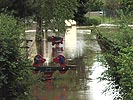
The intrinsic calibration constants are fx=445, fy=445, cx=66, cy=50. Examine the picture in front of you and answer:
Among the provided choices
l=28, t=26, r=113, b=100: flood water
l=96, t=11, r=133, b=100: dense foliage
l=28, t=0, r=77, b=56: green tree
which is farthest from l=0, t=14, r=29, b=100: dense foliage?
l=28, t=0, r=77, b=56: green tree

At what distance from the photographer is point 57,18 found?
20.8m

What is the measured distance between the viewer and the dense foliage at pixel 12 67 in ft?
31.5

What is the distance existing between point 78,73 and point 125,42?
340 inches

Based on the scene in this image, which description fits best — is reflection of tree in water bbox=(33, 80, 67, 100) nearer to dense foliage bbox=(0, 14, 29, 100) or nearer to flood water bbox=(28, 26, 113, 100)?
flood water bbox=(28, 26, 113, 100)

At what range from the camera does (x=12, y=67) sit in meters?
9.68

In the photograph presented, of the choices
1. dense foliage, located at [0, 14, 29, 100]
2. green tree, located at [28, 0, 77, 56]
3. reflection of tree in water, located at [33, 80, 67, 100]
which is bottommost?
reflection of tree in water, located at [33, 80, 67, 100]

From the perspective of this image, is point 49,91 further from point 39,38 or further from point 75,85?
point 39,38

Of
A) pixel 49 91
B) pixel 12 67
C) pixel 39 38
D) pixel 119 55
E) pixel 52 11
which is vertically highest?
pixel 52 11

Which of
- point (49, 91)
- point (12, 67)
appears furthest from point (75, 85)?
point (12, 67)

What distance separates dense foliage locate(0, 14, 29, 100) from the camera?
31.5 ft

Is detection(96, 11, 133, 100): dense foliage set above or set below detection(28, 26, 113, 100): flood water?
above

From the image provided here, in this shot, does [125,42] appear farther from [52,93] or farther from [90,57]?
[90,57]

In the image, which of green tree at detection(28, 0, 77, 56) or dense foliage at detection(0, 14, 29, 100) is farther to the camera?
green tree at detection(28, 0, 77, 56)

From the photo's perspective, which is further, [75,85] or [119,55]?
[75,85]
